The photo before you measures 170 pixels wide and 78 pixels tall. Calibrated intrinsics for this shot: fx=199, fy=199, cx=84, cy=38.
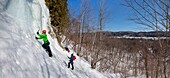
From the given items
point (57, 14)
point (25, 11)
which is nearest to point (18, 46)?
point (25, 11)

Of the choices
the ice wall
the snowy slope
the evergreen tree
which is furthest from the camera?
the evergreen tree

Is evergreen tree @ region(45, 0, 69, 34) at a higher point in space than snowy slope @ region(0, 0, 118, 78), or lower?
higher

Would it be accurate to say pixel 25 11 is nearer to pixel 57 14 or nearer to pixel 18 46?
pixel 18 46

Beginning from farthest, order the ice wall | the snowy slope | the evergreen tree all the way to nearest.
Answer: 1. the evergreen tree
2. the ice wall
3. the snowy slope

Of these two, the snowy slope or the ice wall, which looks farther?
the ice wall

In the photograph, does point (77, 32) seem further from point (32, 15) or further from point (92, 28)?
point (32, 15)

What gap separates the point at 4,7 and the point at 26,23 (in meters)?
1.79

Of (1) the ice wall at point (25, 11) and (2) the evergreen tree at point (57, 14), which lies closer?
(1) the ice wall at point (25, 11)

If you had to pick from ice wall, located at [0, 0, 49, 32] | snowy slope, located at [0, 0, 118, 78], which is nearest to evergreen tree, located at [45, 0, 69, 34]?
ice wall, located at [0, 0, 49, 32]

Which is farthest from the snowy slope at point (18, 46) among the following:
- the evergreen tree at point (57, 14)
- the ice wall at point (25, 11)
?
the evergreen tree at point (57, 14)

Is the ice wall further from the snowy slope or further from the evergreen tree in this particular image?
the evergreen tree

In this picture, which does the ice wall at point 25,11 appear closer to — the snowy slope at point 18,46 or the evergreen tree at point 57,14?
the snowy slope at point 18,46

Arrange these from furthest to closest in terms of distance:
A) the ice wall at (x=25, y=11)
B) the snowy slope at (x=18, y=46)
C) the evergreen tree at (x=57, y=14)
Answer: the evergreen tree at (x=57, y=14) < the ice wall at (x=25, y=11) < the snowy slope at (x=18, y=46)

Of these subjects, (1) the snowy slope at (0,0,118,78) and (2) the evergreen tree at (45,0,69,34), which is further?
(2) the evergreen tree at (45,0,69,34)
